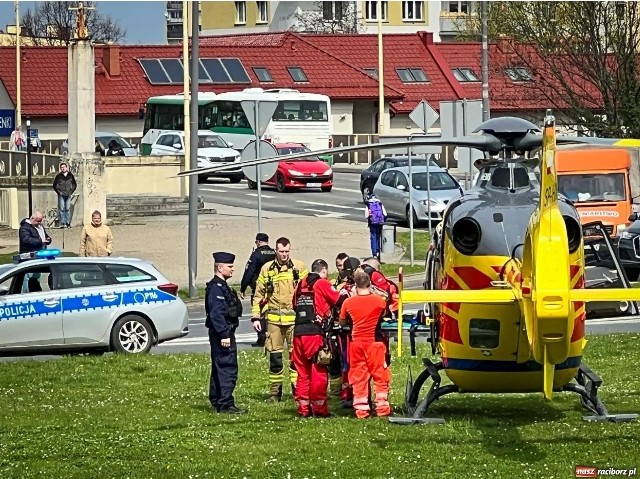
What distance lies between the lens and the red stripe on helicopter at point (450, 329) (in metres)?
13.6

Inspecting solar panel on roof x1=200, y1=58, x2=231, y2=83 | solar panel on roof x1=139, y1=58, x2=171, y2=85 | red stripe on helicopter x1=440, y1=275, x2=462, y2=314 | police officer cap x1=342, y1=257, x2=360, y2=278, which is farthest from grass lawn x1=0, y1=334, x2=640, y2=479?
solar panel on roof x1=139, y1=58, x2=171, y2=85

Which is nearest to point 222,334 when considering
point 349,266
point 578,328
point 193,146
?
point 349,266

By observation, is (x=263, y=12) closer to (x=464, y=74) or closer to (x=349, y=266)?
(x=464, y=74)

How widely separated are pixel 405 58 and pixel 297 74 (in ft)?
23.5

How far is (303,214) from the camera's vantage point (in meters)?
46.4

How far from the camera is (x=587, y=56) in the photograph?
4484cm

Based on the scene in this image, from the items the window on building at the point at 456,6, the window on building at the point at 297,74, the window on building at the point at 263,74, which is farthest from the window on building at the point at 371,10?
the window on building at the point at 263,74

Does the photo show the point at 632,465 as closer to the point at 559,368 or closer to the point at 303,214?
the point at 559,368

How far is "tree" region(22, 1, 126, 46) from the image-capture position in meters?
102

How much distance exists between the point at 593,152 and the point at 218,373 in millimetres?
19940

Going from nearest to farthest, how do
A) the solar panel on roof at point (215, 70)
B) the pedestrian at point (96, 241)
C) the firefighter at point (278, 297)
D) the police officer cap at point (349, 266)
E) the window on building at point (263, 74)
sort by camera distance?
the police officer cap at point (349, 266)
the firefighter at point (278, 297)
the pedestrian at point (96, 241)
the solar panel on roof at point (215, 70)
the window on building at point (263, 74)

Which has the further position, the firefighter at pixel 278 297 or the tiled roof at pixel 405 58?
the tiled roof at pixel 405 58

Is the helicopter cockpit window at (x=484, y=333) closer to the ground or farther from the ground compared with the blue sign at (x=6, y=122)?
closer to the ground

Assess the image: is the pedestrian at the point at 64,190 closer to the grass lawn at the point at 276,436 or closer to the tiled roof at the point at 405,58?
the grass lawn at the point at 276,436
